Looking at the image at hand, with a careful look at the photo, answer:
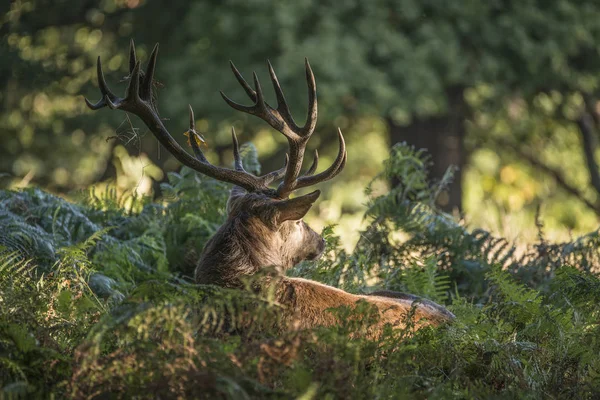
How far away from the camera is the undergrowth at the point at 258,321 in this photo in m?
3.45

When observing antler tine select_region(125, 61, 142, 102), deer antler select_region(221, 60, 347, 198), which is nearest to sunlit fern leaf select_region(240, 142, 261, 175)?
deer antler select_region(221, 60, 347, 198)

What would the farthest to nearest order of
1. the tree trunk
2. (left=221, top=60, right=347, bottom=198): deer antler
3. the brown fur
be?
the tree trunk < (left=221, top=60, right=347, bottom=198): deer antler < the brown fur

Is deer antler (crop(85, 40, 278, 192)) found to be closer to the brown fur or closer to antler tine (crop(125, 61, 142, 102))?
antler tine (crop(125, 61, 142, 102))

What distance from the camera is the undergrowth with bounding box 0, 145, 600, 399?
11.3 ft

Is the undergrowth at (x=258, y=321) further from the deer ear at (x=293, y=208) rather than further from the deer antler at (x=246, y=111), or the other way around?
the deer antler at (x=246, y=111)

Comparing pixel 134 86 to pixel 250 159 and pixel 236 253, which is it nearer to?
pixel 236 253

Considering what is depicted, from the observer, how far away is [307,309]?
480 cm

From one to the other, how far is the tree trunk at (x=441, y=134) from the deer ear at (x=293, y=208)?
1193 cm

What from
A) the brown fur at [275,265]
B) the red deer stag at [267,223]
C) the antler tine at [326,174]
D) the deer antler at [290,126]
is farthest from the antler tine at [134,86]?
the antler tine at [326,174]

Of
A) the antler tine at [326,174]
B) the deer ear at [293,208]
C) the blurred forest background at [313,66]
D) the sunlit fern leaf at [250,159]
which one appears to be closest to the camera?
the deer ear at [293,208]

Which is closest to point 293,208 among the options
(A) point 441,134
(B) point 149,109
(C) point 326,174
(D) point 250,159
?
(C) point 326,174

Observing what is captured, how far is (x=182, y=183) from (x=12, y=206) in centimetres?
158

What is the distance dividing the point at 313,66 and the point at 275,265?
926 cm

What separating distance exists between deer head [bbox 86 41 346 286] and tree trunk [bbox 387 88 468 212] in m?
11.6
